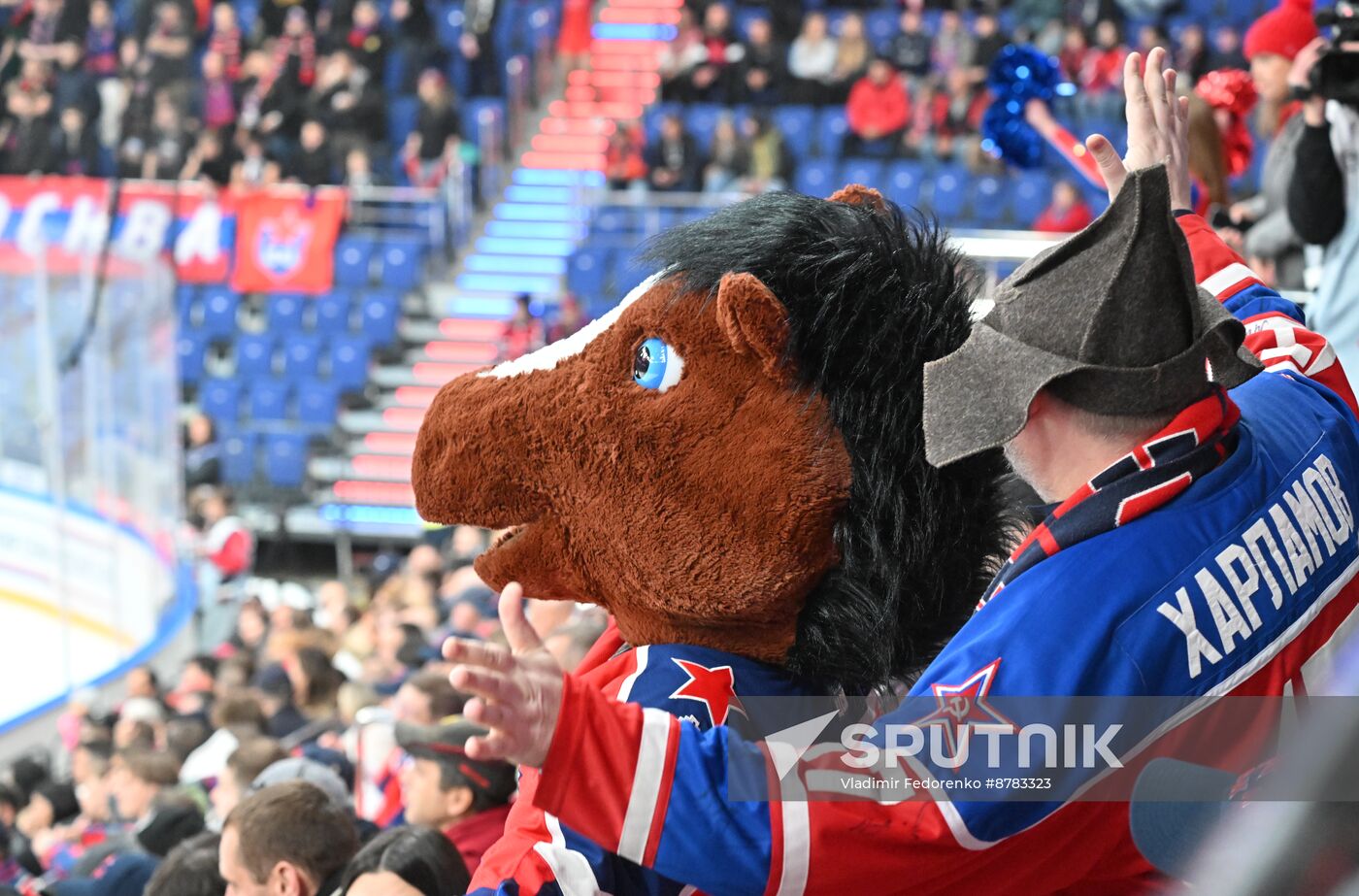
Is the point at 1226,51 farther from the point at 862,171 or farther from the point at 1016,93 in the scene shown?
the point at 1016,93

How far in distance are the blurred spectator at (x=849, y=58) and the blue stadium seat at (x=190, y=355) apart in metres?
4.49

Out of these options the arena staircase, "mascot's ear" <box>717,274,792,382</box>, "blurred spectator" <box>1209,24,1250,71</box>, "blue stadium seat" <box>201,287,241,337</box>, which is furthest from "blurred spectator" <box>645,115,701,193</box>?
"mascot's ear" <box>717,274,792,382</box>

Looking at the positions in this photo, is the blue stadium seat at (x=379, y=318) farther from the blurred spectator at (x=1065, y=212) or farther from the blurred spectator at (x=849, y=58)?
the blurred spectator at (x=1065, y=212)

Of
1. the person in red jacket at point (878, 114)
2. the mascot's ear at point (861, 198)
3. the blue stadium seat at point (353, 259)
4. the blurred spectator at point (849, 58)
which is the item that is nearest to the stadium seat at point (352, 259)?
the blue stadium seat at point (353, 259)

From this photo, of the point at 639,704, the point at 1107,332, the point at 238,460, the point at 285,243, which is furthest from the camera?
the point at 285,243

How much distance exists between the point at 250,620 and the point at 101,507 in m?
0.84

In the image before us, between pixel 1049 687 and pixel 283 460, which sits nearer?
pixel 1049 687

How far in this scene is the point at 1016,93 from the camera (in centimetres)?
304

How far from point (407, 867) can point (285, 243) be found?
890 cm

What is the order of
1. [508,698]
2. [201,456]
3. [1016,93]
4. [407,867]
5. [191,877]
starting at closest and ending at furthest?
1. [508,698]
2. [407,867]
3. [191,877]
4. [1016,93]
5. [201,456]

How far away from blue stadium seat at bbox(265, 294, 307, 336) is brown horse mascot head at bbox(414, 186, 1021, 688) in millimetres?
9076

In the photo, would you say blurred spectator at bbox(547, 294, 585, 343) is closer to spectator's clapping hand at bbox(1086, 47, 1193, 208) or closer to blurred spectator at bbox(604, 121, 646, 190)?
blurred spectator at bbox(604, 121, 646, 190)

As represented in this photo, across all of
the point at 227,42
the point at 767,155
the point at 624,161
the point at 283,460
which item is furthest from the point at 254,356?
the point at 767,155

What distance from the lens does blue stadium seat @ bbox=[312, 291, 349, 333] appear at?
34.4 ft
